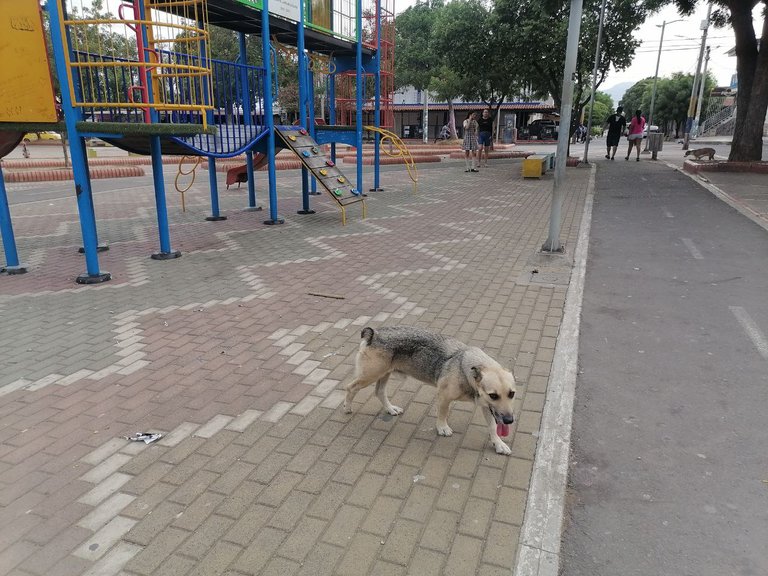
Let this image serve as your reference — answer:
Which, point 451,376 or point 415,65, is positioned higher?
point 415,65

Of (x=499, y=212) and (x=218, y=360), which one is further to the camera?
(x=499, y=212)

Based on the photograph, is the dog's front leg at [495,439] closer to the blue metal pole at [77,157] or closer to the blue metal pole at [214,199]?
the blue metal pole at [77,157]

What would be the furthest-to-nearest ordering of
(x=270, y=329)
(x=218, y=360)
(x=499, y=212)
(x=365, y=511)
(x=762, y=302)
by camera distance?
1. (x=499, y=212)
2. (x=762, y=302)
3. (x=270, y=329)
4. (x=218, y=360)
5. (x=365, y=511)

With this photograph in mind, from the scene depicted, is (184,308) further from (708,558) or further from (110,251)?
(708,558)

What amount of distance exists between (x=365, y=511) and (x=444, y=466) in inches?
23.1

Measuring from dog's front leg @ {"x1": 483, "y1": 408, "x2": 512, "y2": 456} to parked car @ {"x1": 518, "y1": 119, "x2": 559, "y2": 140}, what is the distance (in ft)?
165

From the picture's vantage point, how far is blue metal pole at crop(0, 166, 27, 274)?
22.3 ft

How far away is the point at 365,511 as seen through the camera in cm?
274

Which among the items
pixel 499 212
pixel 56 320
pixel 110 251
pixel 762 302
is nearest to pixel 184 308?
pixel 56 320

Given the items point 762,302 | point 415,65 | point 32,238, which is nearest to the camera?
point 762,302

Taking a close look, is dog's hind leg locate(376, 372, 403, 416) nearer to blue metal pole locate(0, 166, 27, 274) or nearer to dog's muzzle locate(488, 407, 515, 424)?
dog's muzzle locate(488, 407, 515, 424)

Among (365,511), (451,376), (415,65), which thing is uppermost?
(415,65)

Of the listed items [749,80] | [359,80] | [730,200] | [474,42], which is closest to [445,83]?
[474,42]

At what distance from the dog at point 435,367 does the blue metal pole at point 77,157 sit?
4.50 metres
